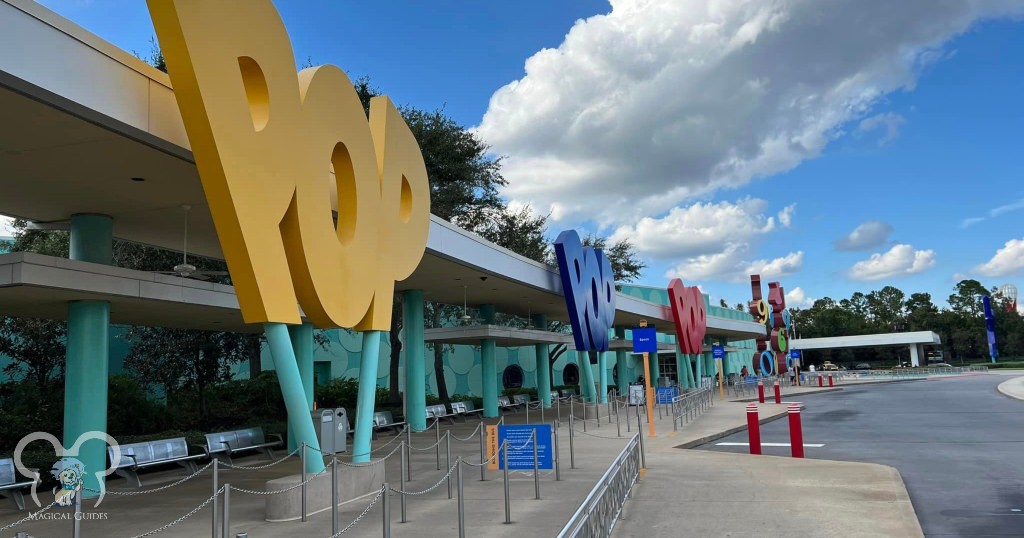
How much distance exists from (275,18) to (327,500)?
6.49 meters

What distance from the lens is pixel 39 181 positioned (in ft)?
33.1

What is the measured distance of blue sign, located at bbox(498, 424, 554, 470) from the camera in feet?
36.0

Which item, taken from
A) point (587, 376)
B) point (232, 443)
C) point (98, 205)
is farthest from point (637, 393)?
point (98, 205)

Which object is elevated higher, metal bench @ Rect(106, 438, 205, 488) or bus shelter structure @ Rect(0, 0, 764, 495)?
bus shelter structure @ Rect(0, 0, 764, 495)

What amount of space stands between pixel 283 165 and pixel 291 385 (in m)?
2.88

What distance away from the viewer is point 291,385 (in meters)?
9.57

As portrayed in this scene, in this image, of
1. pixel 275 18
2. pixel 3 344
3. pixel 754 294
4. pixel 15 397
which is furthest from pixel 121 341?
pixel 754 294

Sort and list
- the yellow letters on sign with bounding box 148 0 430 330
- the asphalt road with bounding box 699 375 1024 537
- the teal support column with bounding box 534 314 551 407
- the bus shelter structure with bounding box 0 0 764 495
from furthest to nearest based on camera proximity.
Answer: the teal support column with bounding box 534 314 551 407, the asphalt road with bounding box 699 375 1024 537, the yellow letters on sign with bounding box 148 0 430 330, the bus shelter structure with bounding box 0 0 764 495

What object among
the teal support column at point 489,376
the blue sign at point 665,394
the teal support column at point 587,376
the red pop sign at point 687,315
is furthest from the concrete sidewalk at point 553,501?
the red pop sign at point 687,315

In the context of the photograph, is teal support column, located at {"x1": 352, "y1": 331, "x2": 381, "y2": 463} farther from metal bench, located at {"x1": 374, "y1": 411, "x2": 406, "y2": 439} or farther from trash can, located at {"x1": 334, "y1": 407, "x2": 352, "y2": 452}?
metal bench, located at {"x1": 374, "y1": 411, "x2": 406, "y2": 439}

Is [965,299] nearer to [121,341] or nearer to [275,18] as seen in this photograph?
[121,341]

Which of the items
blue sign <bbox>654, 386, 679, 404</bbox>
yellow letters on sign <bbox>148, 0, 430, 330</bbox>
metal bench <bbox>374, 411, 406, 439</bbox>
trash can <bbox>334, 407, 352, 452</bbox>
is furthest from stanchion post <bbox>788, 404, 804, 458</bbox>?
blue sign <bbox>654, 386, 679, 404</bbox>

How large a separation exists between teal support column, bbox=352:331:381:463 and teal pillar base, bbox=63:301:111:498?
12.5ft

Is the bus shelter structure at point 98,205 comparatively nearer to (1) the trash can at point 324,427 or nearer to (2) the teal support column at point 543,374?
(1) the trash can at point 324,427
